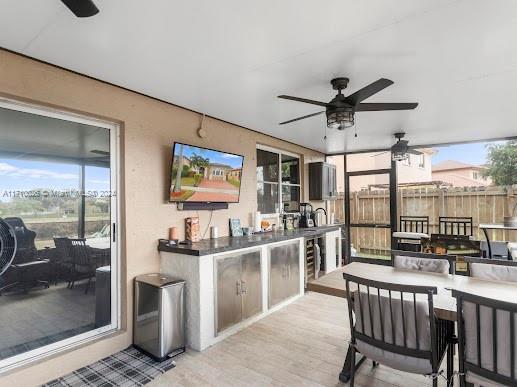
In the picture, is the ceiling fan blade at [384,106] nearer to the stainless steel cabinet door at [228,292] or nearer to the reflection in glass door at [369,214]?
the stainless steel cabinet door at [228,292]

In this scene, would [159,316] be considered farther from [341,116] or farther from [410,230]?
[410,230]

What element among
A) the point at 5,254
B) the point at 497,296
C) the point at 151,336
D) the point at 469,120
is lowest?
the point at 151,336

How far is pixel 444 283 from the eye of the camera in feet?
7.18

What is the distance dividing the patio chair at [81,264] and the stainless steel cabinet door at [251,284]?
148 centimetres

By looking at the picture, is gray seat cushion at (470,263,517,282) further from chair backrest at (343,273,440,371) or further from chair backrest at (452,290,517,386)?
chair backrest at (452,290,517,386)

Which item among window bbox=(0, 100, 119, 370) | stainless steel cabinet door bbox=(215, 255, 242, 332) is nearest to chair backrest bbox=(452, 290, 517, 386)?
stainless steel cabinet door bbox=(215, 255, 242, 332)

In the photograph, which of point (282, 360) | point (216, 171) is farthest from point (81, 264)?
point (282, 360)

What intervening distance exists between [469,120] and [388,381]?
133 inches

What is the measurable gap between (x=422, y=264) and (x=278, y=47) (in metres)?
2.22

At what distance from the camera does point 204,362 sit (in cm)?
257

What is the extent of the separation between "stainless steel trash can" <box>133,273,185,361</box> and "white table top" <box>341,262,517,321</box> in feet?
5.23

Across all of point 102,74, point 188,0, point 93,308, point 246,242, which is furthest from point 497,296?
point 102,74

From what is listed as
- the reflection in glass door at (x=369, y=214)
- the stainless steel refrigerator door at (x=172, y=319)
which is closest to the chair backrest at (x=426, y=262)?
the stainless steel refrigerator door at (x=172, y=319)

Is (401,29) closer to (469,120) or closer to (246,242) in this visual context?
(246,242)
